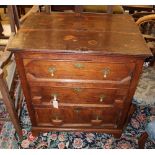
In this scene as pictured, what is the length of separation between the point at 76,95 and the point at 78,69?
259 millimetres

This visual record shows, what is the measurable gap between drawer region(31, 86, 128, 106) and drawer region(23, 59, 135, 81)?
0.38 ft

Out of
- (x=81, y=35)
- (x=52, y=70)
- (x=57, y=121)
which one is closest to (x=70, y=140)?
(x=57, y=121)

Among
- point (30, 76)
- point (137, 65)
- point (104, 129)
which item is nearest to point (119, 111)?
point (104, 129)

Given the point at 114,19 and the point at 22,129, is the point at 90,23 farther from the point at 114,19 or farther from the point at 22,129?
the point at 22,129

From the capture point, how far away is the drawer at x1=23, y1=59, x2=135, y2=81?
1105 millimetres

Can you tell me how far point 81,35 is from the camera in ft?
3.80

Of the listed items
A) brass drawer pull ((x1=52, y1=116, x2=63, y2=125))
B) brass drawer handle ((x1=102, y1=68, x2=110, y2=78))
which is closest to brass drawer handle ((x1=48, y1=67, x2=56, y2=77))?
brass drawer handle ((x1=102, y1=68, x2=110, y2=78))

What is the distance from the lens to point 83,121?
1572 mm

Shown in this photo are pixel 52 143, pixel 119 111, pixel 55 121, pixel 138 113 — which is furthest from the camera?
pixel 138 113

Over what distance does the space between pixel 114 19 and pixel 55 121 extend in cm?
92

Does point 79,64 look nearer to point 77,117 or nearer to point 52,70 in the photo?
point 52,70

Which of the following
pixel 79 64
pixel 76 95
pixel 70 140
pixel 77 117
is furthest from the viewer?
pixel 70 140

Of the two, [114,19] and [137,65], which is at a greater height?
[114,19]

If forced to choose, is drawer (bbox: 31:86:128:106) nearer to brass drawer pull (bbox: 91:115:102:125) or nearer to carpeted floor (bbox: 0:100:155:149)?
brass drawer pull (bbox: 91:115:102:125)
